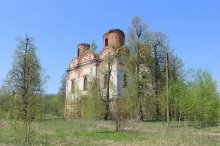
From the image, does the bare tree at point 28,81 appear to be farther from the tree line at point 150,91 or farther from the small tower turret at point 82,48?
the small tower turret at point 82,48

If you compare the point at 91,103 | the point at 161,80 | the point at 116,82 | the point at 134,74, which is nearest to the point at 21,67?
the point at 91,103

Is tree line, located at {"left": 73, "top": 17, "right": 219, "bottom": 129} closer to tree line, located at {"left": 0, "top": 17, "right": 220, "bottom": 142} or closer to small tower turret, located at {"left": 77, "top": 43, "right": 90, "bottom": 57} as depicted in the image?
tree line, located at {"left": 0, "top": 17, "right": 220, "bottom": 142}

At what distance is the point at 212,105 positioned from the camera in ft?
98.6

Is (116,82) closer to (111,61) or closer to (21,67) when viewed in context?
(111,61)

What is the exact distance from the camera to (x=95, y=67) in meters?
47.3

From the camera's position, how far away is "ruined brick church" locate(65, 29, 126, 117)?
43.5 meters

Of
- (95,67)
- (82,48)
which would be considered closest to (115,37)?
(95,67)

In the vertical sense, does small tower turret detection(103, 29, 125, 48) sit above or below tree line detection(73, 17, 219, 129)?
above

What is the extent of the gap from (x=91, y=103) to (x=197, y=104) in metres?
9.88

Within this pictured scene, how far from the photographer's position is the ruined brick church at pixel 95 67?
43469 mm

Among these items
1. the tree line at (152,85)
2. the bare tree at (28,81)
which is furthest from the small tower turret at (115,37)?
the bare tree at (28,81)

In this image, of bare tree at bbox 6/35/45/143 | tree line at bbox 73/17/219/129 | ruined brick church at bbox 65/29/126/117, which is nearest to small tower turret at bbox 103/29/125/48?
ruined brick church at bbox 65/29/126/117

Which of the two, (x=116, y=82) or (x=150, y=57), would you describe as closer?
(x=150, y=57)

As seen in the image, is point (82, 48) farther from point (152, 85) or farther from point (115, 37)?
point (152, 85)
